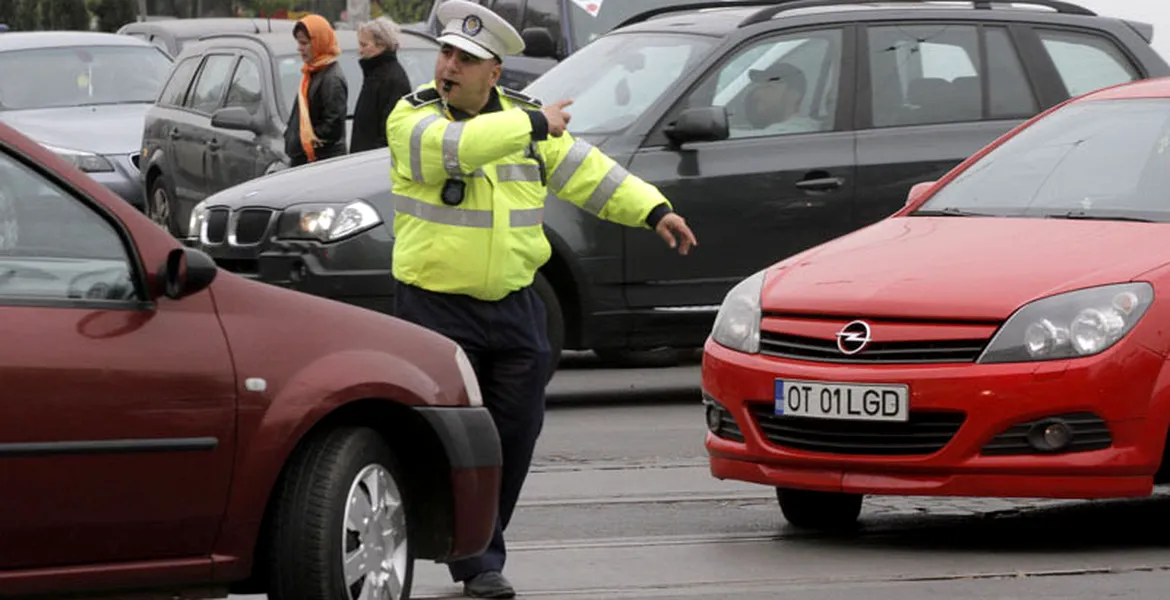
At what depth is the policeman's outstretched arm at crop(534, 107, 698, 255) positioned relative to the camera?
24.8ft

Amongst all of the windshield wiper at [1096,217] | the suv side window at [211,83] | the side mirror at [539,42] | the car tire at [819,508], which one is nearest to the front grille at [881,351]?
the car tire at [819,508]

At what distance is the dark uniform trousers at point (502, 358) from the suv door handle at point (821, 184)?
4500mm

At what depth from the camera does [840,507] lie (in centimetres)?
853

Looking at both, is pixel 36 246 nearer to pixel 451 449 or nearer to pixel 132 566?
pixel 132 566

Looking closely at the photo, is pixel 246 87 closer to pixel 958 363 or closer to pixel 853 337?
pixel 853 337

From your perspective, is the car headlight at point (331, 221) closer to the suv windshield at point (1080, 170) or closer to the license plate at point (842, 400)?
the suv windshield at point (1080, 170)

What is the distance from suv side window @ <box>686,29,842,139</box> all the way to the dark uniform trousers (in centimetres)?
454

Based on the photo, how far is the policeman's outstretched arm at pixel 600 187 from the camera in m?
7.56

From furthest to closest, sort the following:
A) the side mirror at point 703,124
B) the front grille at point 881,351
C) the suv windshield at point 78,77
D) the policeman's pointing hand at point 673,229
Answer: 1. the suv windshield at point 78,77
2. the side mirror at point 703,124
3. the front grille at point 881,351
4. the policeman's pointing hand at point 673,229

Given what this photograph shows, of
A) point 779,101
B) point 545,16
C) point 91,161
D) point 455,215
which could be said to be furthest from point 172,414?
point 545,16

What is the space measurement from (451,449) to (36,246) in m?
1.29

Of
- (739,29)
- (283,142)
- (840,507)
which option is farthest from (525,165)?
(283,142)

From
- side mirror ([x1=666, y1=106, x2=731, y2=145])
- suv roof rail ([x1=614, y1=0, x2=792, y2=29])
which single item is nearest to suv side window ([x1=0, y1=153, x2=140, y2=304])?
side mirror ([x1=666, y1=106, x2=731, y2=145])

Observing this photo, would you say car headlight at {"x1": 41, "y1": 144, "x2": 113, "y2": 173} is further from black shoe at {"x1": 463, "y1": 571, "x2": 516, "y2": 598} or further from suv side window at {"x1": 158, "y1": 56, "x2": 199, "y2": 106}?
black shoe at {"x1": 463, "y1": 571, "x2": 516, "y2": 598}
